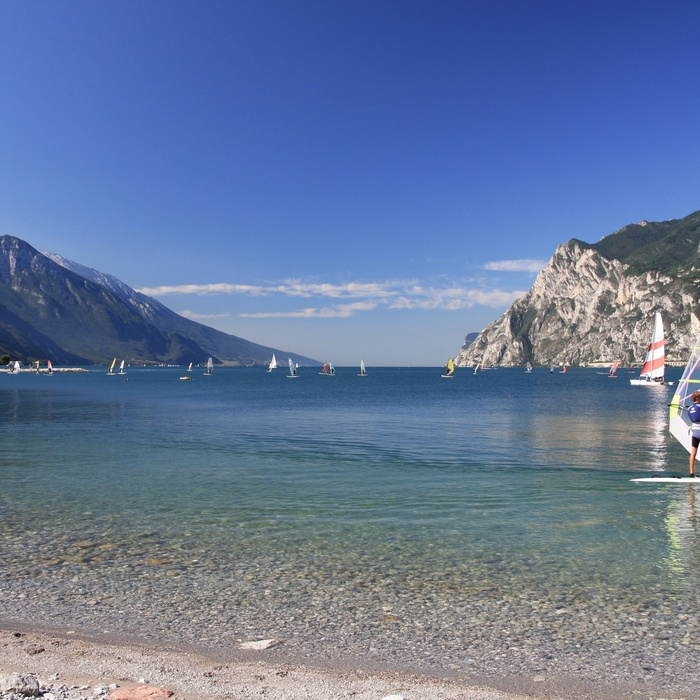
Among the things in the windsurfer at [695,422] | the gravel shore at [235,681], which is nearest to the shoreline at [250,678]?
the gravel shore at [235,681]

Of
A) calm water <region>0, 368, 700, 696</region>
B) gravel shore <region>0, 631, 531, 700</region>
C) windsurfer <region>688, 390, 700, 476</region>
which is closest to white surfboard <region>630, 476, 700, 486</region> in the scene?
windsurfer <region>688, 390, 700, 476</region>

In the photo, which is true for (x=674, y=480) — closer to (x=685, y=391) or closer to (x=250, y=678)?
(x=685, y=391)

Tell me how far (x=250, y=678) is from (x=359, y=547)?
26.4 ft

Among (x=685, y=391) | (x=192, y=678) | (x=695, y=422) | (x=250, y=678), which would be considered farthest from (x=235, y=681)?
(x=685, y=391)

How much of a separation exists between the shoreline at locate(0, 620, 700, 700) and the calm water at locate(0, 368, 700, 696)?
698 mm

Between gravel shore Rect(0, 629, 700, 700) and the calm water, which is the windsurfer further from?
gravel shore Rect(0, 629, 700, 700)

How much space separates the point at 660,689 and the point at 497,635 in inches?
108

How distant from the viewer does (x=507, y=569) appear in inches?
580

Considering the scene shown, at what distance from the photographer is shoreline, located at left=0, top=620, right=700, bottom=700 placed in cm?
845

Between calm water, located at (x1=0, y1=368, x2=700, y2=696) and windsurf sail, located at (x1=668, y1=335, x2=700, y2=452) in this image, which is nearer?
calm water, located at (x1=0, y1=368, x2=700, y2=696)

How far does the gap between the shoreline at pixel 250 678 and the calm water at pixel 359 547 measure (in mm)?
698

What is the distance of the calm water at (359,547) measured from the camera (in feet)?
36.9

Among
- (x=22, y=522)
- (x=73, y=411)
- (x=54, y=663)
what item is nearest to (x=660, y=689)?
(x=54, y=663)

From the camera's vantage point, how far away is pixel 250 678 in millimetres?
8914
